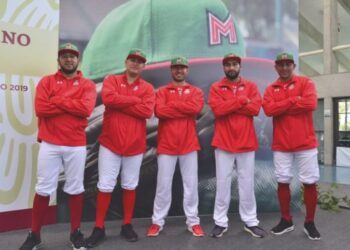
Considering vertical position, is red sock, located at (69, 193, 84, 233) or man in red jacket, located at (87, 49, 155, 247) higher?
man in red jacket, located at (87, 49, 155, 247)

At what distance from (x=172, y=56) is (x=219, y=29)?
27.6 inches

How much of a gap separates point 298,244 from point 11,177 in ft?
8.95

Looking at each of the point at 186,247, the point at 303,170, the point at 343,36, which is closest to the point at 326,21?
the point at 343,36

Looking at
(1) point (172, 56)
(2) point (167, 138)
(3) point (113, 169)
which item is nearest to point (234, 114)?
(2) point (167, 138)

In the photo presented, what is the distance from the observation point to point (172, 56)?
13.4ft

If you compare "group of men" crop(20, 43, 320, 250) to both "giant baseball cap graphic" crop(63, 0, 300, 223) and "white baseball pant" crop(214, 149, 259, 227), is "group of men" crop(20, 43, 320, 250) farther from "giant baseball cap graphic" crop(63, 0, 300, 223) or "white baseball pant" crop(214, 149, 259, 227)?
"giant baseball cap graphic" crop(63, 0, 300, 223)

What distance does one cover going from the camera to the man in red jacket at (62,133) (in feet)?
9.55

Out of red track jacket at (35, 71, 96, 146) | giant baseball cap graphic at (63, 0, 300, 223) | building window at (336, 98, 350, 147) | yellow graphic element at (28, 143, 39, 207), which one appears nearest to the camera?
red track jacket at (35, 71, 96, 146)

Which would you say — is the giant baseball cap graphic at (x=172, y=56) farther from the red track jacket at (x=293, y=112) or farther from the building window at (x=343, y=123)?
the building window at (x=343, y=123)

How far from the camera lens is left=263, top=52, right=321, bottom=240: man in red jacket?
3.38 meters

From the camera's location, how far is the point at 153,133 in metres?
4.05

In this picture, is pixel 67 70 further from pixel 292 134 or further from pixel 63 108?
pixel 292 134

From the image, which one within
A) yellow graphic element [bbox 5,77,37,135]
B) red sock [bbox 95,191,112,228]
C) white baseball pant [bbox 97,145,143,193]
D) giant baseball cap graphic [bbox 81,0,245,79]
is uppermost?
giant baseball cap graphic [bbox 81,0,245,79]

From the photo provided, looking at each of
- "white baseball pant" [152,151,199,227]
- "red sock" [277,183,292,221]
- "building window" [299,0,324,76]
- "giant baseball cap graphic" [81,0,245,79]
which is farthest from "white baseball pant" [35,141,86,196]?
"building window" [299,0,324,76]
